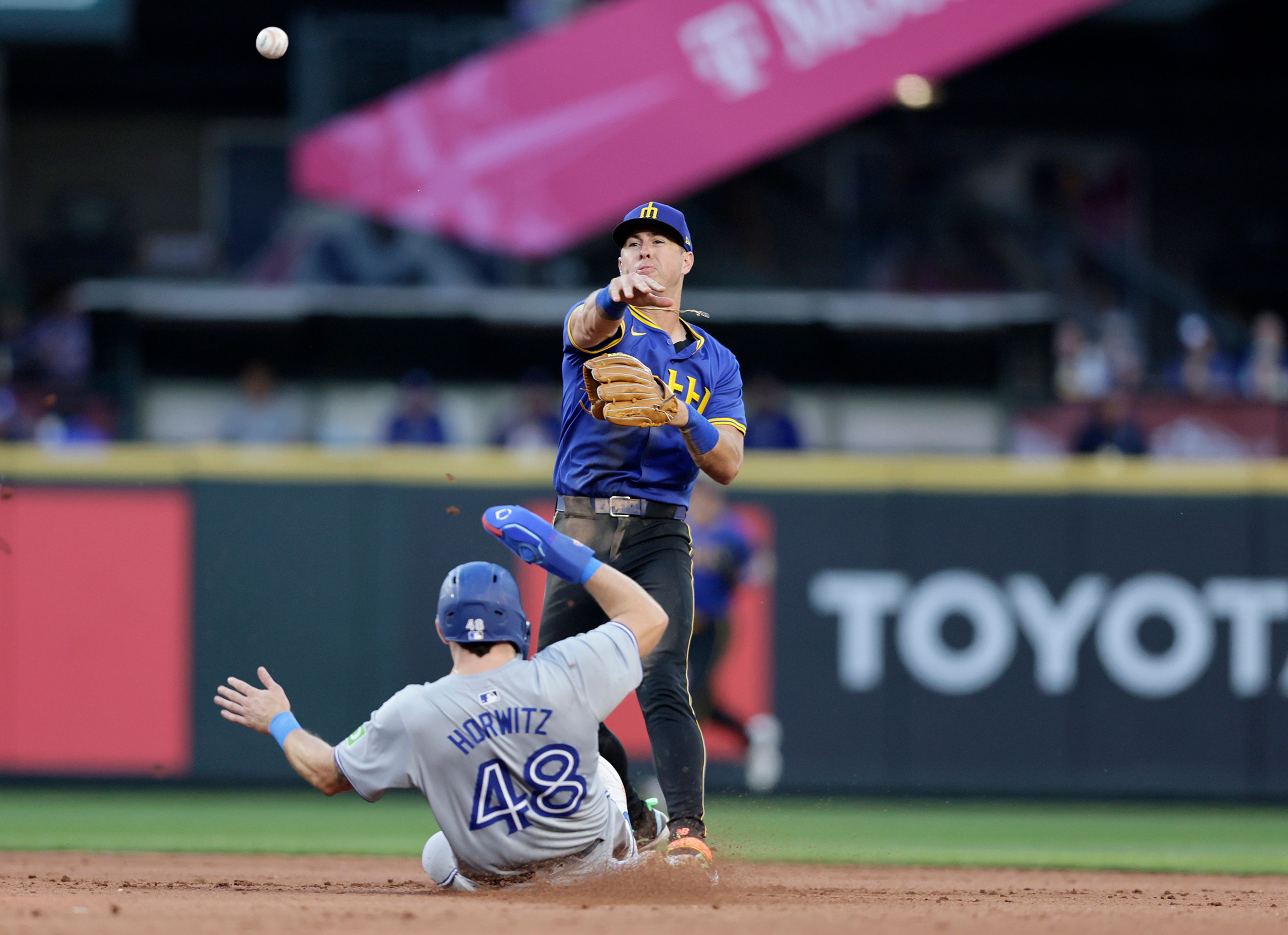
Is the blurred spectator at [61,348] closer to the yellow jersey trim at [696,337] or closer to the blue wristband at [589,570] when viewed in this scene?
the yellow jersey trim at [696,337]

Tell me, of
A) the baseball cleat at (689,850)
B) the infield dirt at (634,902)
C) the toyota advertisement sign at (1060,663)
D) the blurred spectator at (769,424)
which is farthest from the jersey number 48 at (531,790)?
the blurred spectator at (769,424)

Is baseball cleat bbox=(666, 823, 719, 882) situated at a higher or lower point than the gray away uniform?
lower

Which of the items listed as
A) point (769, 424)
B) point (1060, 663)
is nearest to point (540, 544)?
point (1060, 663)

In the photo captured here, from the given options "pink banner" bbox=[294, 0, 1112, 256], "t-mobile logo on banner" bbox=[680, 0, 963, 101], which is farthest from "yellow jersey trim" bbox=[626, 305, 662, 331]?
"t-mobile logo on banner" bbox=[680, 0, 963, 101]

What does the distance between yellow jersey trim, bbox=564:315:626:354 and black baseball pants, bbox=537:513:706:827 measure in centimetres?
54

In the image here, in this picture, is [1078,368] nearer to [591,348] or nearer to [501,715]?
[591,348]

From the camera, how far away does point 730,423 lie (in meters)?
5.09

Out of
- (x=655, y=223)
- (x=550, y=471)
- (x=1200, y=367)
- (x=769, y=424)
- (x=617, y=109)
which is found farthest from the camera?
(x=617, y=109)

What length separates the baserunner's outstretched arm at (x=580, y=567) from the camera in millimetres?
4520

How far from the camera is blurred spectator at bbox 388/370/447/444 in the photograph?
448 inches

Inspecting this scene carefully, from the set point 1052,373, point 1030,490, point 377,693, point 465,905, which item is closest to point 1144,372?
point 1052,373

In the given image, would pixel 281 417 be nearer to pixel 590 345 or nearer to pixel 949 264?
pixel 949 264

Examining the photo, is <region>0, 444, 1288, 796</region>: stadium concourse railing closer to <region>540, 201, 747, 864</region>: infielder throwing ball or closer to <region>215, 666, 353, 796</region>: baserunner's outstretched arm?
<region>540, 201, 747, 864</region>: infielder throwing ball

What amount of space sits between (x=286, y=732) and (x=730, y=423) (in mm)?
1682
